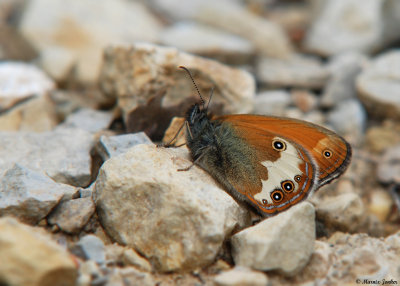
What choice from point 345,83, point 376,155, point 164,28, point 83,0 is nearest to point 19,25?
point 83,0

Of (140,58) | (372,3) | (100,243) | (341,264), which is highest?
(372,3)

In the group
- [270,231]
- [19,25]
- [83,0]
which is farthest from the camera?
[83,0]

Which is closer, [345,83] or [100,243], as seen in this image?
[100,243]

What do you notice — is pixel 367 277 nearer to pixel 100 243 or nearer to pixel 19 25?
pixel 100 243

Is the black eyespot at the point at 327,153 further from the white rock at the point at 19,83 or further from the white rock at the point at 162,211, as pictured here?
the white rock at the point at 19,83

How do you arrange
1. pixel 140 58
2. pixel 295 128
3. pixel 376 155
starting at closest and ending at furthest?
1. pixel 295 128
2. pixel 140 58
3. pixel 376 155

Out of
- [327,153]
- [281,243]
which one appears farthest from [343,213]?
[281,243]

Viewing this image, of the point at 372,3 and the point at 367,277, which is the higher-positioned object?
the point at 372,3

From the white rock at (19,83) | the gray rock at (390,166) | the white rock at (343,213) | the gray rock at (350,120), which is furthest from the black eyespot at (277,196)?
the white rock at (19,83)
